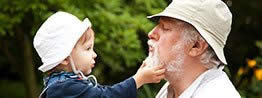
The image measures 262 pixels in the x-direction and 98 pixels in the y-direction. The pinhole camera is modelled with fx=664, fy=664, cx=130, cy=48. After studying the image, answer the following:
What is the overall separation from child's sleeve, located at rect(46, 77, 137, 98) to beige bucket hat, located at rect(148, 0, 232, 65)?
1.33 feet

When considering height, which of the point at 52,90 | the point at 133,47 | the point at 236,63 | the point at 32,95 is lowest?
the point at 236,63

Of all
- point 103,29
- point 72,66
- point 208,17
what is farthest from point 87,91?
point 103,29

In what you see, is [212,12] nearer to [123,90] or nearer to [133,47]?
[123,90]

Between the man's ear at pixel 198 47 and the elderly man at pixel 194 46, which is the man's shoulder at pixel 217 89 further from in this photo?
the man's ear at pixel 198 47

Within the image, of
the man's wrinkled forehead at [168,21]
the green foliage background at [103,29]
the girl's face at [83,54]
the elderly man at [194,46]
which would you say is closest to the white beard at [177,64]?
the elderly man at [194,46]

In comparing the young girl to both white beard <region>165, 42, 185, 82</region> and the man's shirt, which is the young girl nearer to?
white beard <region>165, 42, 185, 82</region>

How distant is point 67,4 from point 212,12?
2977 mm

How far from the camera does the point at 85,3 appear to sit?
19.7 feet

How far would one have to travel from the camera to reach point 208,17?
303cm

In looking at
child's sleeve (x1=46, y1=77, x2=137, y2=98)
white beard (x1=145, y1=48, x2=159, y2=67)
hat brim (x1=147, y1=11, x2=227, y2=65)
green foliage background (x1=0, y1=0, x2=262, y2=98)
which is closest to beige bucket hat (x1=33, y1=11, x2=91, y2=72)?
child's sleeve (x1=46, y1=77, x2=137, y2=98)

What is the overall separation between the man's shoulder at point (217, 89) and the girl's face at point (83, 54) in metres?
0.55

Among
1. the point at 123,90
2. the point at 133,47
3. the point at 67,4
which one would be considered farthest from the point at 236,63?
the point at 123,90

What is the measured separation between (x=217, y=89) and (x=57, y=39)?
2.69 ft

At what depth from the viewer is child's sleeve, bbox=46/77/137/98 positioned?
10.3ft
